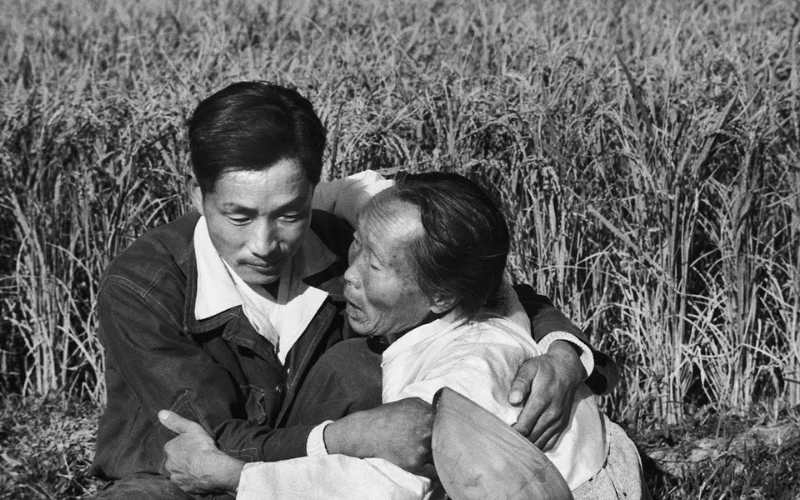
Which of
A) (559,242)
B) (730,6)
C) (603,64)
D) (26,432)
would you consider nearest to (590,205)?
(559,242)

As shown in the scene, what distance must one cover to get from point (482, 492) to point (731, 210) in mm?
1850

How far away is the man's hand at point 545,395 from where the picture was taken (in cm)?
216

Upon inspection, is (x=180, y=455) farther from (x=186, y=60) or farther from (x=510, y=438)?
(x=186, y=60)

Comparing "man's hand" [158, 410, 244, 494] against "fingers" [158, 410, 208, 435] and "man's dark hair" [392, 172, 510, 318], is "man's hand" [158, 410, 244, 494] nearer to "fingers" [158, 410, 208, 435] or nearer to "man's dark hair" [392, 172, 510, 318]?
"fingers" [158, 410, 208, 435]

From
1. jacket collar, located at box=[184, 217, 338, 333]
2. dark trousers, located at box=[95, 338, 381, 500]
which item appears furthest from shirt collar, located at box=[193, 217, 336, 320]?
dark trousers, located at box=[95, 338, 381, 500]

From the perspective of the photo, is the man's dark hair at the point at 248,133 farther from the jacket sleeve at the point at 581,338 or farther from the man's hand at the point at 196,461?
the jacket sleeve at the point at 581,338

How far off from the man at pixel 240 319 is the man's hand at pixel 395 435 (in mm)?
13

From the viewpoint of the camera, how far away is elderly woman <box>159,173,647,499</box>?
2.21 m

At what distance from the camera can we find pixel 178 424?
2.28 metres

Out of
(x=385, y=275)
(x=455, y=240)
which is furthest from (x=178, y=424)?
(x=455, y=240)

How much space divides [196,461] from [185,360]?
0.25m

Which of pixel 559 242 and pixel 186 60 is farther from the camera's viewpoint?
pixel 186 60

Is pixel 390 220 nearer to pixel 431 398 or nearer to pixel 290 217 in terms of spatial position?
pixel 290 217

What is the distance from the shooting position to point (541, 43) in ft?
14.4
